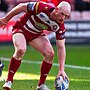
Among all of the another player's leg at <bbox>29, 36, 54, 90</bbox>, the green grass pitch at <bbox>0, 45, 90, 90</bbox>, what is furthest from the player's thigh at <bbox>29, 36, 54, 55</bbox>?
the green grass pitch at <bbox>0, 45, 90, 90</bbox>

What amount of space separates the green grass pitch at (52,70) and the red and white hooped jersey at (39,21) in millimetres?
1209

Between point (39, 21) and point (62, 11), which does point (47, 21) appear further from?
point (62, 11)

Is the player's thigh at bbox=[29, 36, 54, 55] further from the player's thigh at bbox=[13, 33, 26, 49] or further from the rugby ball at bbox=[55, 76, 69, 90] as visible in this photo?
the rugby ball at bbox=[55, 76, 69, 90]

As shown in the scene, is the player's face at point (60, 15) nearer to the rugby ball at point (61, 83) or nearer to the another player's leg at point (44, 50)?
the another player's leg at point (44, 50)

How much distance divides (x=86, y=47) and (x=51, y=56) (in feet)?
38.0

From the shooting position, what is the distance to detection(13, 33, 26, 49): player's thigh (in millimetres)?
8930

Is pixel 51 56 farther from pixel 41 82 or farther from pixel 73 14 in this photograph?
pixel 73 14

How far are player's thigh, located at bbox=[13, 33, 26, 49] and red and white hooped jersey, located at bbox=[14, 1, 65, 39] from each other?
20 centimetres

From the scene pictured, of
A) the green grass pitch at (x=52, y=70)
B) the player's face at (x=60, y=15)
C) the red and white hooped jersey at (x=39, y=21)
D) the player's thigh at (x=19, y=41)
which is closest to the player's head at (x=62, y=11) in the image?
the player's face at (x=60, y=15)

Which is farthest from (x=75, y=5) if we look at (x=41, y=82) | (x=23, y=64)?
(x=41, y=82)

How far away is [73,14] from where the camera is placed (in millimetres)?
22062

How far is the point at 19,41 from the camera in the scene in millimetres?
9008

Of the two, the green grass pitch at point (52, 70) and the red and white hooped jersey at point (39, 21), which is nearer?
the red and white hooped jersey at point (39, 21)

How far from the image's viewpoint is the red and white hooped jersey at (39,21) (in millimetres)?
8938
